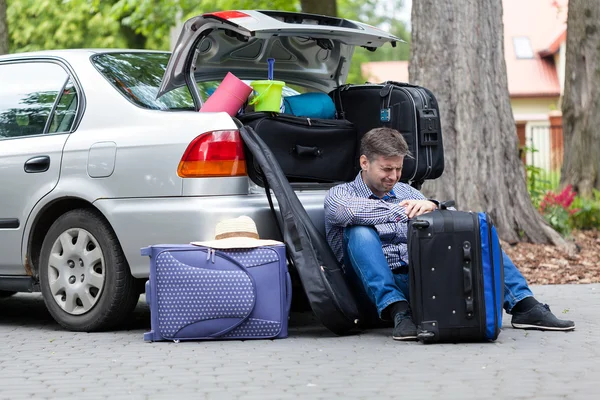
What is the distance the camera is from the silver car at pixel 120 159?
6.17 metres

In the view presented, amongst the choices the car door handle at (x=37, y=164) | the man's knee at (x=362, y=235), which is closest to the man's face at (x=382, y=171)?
the man's knee at (x=362, y=235)

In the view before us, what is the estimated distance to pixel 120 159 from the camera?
6.34 meters

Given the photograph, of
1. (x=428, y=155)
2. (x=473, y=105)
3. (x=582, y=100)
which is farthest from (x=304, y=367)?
(x=582, y=100)

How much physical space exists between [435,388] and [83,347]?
2.20 metres

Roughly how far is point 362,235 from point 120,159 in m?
1.42

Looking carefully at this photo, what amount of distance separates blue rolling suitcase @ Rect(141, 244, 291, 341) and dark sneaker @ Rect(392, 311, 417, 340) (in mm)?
614

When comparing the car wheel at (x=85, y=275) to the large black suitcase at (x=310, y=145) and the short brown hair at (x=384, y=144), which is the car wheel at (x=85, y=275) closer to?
the large black suitcase at (x=310, y=145)

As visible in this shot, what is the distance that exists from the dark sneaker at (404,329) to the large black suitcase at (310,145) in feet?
3.74

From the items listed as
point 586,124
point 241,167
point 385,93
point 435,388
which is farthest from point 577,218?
point 435,388

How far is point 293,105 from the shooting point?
6887 millimetres

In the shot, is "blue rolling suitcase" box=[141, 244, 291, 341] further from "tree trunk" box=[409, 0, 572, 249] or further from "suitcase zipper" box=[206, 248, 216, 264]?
"tree trunk" box=[409, 0, 572, 249]

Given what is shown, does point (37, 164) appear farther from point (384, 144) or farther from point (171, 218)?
point (384, 144)

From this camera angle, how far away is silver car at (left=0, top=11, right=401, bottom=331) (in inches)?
243

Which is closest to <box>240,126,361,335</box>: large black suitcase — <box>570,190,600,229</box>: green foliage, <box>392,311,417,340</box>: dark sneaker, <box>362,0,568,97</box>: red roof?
<box>392,311,417,340</box>: dark sneaker
